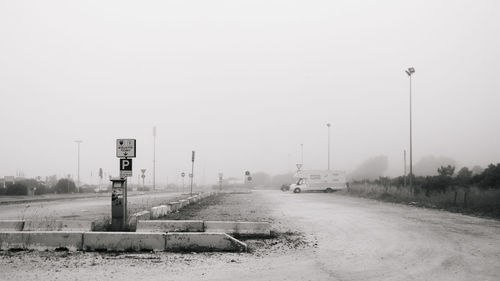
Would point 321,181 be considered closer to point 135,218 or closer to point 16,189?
point 16,189

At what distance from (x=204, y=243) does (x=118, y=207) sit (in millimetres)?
3493

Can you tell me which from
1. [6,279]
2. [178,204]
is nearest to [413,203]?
[178,204]

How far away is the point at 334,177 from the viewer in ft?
190

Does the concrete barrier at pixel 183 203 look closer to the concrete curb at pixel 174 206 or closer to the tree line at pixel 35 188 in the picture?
the concrete curb at pixel 174 206

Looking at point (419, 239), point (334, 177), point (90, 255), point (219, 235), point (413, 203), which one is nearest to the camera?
point (90, 255)

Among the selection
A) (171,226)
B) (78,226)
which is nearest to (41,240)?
(78,226)

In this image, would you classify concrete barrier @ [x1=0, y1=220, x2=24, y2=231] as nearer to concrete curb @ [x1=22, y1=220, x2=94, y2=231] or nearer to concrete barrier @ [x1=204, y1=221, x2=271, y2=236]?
concrete curb @ [x1=22, y1=220, x2=94, y2=231]

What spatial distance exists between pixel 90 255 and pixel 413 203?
22.9 metres

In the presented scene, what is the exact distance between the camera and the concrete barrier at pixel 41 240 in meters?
10.1

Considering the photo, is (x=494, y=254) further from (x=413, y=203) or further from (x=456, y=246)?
(x=413, y=203)

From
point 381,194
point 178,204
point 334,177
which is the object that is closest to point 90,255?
point 178,204

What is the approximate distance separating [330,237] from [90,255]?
20.5 ft

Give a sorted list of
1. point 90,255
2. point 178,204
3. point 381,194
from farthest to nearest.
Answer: point 381,194 < point 178,204 < point 90,255

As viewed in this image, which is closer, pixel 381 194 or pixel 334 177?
pixel 381 194
